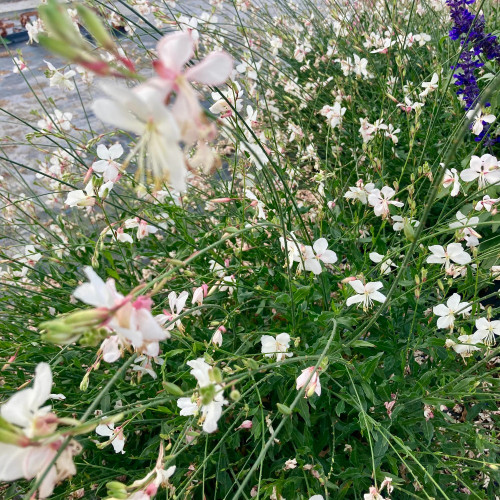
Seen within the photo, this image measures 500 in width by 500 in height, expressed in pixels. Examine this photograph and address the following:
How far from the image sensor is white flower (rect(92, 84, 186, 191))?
493 mm

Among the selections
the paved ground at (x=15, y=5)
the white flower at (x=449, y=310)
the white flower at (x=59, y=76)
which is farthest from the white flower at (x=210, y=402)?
the paved ground at (x=15, y=5)

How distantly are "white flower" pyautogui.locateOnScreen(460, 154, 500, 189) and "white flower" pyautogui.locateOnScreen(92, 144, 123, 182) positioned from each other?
980 millimetres

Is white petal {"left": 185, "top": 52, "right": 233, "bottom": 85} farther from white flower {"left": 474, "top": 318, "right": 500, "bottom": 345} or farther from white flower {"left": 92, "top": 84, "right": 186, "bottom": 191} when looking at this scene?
white flower {"left": 474, "top": 318, "right": 500, "bottom": 345}

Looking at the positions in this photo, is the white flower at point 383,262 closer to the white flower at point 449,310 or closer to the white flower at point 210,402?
the white flower at point 449,310

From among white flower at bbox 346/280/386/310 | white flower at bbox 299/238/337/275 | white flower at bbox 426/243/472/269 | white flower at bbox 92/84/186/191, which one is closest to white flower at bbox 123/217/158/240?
white flower at bbox 299/238/337/275

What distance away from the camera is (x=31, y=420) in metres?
0.60

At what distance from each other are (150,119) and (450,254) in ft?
3.60

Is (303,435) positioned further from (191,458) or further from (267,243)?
(267,243)

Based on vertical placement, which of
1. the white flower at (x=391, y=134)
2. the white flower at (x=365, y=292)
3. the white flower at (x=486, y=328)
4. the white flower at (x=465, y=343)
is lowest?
the white flower at (x=465, y=343)

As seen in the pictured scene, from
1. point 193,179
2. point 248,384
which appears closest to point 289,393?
point 248,384

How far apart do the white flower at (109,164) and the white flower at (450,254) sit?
896 mm

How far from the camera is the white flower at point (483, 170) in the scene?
1.41 metres

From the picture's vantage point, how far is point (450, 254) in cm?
138

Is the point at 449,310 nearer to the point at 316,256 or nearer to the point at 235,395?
the point at 316,256
